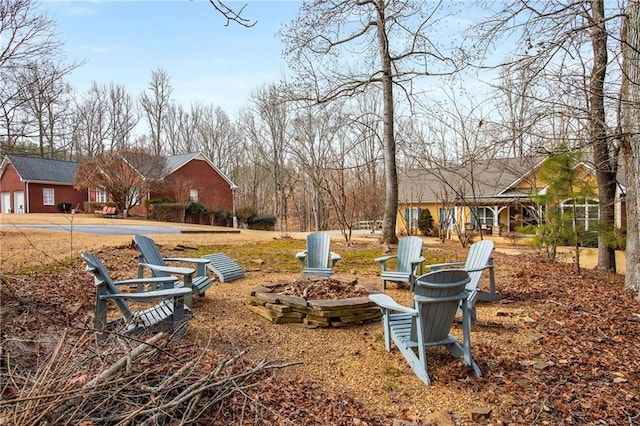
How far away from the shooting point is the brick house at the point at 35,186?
2716 cm

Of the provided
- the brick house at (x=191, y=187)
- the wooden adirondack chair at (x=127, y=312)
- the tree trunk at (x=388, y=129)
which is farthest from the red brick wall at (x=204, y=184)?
the wooden adirondack chair at (x=127, y=312)

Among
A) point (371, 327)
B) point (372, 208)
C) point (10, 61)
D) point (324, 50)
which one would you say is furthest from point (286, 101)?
point (372, 208)

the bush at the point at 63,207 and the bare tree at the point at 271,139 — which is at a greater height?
the bare tree at the point at 271,139

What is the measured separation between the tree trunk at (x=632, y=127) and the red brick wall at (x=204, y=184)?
77.9ft

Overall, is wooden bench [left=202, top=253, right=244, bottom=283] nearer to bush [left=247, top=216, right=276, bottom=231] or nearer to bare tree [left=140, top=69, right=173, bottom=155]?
bush [left=247, top=216, right=276, bottom=231]

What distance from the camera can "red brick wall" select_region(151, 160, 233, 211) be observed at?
2684 cm

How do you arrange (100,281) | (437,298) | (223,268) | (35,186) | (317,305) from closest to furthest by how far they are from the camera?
(437,298), (100,281), (317,305), (223,268), (35,186)

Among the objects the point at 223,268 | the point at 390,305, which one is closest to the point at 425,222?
the point at 223,268

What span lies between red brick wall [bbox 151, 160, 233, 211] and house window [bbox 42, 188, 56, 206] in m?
7.88

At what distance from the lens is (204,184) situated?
29125mm

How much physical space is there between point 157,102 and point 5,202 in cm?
1415

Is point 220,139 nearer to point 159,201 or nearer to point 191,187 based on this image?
point 191,187

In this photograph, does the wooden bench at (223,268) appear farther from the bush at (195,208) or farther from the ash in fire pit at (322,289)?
the bush at (195,208)

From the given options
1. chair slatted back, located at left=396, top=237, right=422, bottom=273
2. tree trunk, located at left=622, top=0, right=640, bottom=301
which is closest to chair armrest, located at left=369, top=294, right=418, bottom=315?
chair slatted back, located at left=396, top=237, right=422, bottom=273
